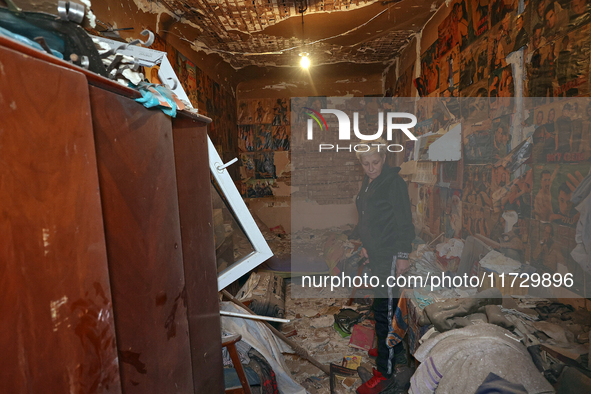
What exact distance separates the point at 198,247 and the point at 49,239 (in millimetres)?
693

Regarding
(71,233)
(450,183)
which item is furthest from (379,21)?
(71,233)

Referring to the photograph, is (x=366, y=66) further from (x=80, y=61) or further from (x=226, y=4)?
(x=80, y=61)

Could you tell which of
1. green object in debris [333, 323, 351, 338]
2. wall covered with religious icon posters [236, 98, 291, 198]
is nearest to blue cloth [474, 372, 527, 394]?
green object in debris [333, 323, 351, 338]

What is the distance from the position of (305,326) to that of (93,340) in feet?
10.9

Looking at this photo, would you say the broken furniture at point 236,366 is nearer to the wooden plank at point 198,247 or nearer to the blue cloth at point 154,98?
the wooden plank at point 198,247

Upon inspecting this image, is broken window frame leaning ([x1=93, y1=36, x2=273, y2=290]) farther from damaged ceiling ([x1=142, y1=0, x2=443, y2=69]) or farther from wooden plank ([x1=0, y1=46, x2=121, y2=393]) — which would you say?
damaged ceiling ([x1=142, y1=0, x2=443, y2=69])

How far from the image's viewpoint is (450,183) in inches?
125

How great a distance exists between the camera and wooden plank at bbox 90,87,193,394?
763 mm

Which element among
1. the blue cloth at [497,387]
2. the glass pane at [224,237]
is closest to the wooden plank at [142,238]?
the blue cloth at [497,387]

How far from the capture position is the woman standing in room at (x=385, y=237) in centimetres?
278

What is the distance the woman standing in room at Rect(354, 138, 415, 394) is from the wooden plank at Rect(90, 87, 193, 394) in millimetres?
2182

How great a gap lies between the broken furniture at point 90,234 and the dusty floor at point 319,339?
2042mm

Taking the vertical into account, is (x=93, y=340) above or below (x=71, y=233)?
below

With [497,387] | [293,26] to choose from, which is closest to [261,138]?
[293,26]
